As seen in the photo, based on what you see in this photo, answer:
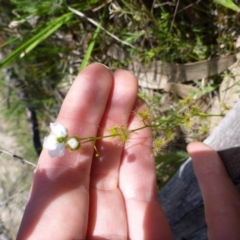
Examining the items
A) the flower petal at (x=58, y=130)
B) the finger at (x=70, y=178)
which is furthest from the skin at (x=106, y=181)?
the flower petal at (x=58, y=130)

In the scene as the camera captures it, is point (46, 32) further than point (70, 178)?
Yes

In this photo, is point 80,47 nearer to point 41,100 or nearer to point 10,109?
point 41,100

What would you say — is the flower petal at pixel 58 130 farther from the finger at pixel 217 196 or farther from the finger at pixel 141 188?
the finger at pixel 217 196

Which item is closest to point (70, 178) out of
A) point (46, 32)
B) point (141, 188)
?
point (141, 188)

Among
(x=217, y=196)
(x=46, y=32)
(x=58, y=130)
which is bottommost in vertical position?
(x=217, y=196)

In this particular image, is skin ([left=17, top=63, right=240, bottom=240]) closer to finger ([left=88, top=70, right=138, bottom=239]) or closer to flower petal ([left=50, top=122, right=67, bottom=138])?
finger ([left=88, top=70, right=138, bottom=239])

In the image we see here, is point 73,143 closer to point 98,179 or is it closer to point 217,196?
point 98,179
